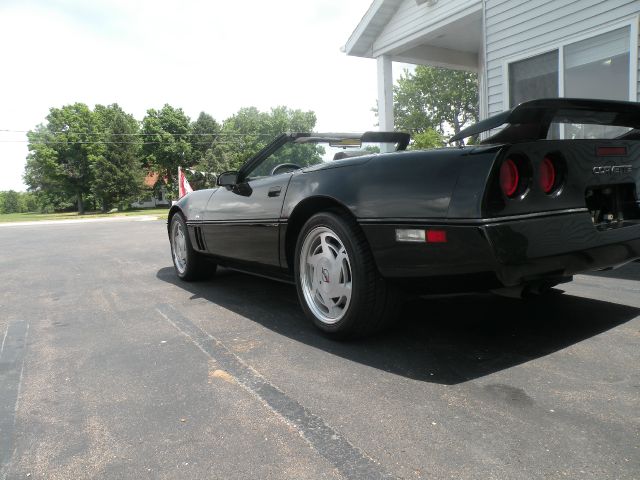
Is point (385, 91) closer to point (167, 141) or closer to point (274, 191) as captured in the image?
point (274, 191)

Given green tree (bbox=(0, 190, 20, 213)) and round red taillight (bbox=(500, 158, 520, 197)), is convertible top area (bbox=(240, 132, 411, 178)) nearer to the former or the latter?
round red taillight (bbox=(500, 158, 520, 197))

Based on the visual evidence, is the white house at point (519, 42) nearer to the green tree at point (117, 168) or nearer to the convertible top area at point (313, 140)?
the convertible top area at point (313, 140)

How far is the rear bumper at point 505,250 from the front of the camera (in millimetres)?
2051

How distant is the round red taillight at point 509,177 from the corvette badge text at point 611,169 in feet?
1.93

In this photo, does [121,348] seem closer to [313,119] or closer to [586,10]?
[586,10]

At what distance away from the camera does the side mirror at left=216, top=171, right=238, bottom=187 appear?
12.5 ft

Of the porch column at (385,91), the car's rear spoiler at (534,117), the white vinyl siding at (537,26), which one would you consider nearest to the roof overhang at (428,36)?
the porch column at (385,91)

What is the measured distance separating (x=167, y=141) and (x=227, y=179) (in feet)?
167

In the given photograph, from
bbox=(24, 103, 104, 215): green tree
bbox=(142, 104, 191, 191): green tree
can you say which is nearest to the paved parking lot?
bbox=(24, 103, 104, 215): green tree

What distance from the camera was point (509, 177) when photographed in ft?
7.09

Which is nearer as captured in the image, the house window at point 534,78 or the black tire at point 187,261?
the black tire at point 187,261

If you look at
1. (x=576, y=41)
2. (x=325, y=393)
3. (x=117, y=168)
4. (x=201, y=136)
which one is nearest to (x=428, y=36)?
(x=576, y=41)

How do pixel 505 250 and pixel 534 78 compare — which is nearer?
pixel 505 250

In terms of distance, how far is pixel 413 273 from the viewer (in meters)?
2.35
